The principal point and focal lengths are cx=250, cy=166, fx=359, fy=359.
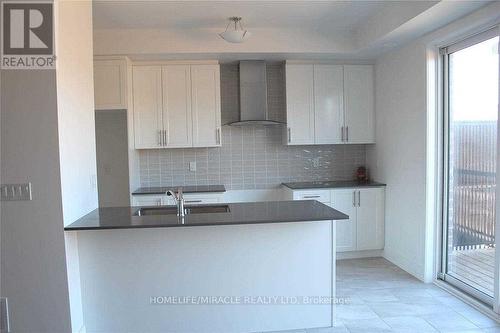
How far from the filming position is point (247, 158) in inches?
189

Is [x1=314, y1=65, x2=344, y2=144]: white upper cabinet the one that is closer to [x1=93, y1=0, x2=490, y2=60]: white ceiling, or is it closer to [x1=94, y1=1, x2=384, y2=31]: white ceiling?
[x1=93, y1=0, x2=490, y2=60]: white ceiling

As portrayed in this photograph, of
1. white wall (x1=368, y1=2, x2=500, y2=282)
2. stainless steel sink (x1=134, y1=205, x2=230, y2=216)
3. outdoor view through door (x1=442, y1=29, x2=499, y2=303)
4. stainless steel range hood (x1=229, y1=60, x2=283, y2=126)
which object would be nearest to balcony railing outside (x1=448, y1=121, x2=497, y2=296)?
outdoor view through door (x1=442, y1=29, x2=499, y2=303)

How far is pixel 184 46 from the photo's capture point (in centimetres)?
392

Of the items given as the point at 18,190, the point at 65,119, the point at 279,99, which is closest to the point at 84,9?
the point at 65,119

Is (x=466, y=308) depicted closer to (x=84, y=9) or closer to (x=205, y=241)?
(x=205, y=241)

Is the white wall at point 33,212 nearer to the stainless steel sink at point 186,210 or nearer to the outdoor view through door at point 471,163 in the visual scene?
the stainless steel sink at point 186,210

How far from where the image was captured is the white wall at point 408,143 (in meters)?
3.53

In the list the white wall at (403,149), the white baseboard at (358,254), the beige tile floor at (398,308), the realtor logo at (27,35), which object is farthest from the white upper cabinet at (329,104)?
the realtor logo at (27,35)

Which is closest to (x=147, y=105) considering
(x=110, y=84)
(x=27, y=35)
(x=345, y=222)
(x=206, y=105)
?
(x=110, y=84)

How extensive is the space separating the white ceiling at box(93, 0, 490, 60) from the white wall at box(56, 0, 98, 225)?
610 millimetres

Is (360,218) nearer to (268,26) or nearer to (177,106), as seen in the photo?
(268,26)

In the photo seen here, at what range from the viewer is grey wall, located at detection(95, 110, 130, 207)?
14.4 feet

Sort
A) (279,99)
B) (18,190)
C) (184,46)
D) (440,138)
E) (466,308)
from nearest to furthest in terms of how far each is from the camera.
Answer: (18,190)
(466,308)
(440,138)
(184,46)
(279,99)

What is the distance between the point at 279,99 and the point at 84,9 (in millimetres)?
2607
